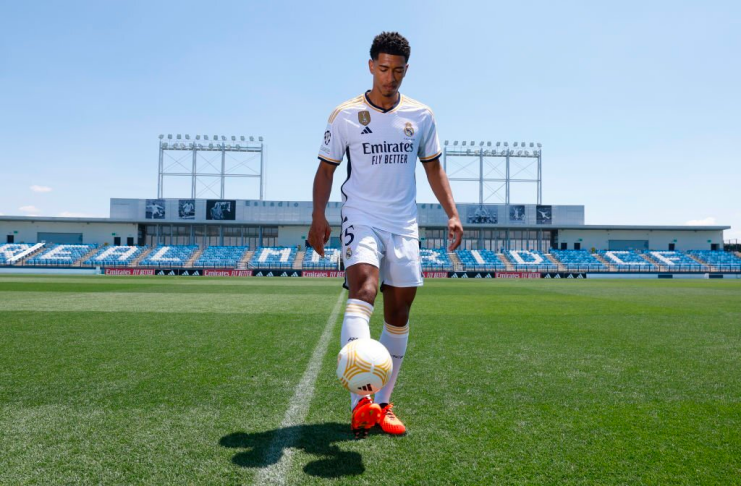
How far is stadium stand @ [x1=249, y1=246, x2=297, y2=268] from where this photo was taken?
45.1m

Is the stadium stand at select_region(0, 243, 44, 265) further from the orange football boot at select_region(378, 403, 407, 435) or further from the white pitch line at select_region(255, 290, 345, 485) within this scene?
the orange football boot at select_region(378, 403, 407, 435)

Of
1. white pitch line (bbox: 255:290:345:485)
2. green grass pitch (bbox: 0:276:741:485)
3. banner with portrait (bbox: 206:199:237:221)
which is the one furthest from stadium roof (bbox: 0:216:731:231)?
white pitch line (bbox: 255:290:345:485)

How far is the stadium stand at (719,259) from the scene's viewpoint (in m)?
47.6

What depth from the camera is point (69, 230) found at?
51219 millimetres

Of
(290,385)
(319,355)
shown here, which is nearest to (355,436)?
(290,385)

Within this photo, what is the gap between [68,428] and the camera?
9.57 ft

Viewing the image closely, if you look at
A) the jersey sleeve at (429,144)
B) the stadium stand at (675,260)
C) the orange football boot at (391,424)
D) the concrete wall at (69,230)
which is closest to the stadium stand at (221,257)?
the concrete wall at (69,230)

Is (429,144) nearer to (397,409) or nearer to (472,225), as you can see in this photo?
(397,409)

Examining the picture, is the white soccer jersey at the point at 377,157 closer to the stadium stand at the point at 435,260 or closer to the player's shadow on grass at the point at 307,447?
the player's shadow on grass at the point at 307,447

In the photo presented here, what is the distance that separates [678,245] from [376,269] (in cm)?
6240

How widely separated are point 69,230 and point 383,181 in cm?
5768

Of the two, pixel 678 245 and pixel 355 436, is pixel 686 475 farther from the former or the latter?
pixel 678 245

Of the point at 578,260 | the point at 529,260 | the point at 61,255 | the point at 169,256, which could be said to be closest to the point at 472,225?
the point at 529,260

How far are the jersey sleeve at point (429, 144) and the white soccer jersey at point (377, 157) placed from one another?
92 mm
